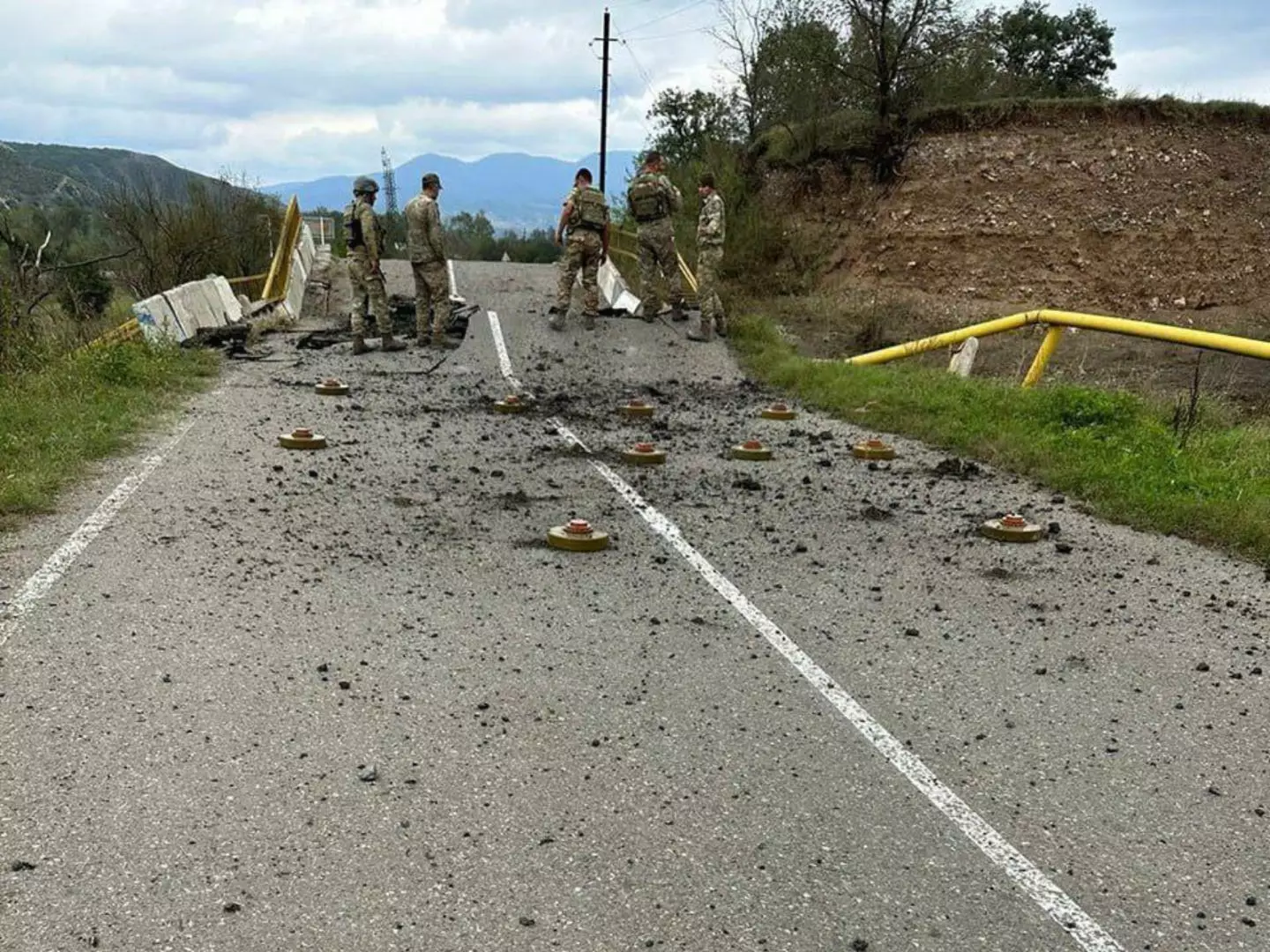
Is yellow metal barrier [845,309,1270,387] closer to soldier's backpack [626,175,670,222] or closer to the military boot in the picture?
soldier's backpack [626,175,670,222]

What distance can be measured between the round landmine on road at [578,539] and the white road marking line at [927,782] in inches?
18.8

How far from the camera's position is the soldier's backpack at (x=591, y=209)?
1548 centimetres

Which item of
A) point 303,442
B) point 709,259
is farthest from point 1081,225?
point 303,442

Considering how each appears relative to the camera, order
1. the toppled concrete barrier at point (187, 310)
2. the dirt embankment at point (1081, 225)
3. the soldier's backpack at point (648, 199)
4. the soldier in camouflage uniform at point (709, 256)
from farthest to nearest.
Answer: the dirt embankment at point (1081, 225)
the soldier's backpack at point (648, 199)
the soldier in camouflage uniform at point (709, 256)
the toppled concrete barrier at point (187, 310)

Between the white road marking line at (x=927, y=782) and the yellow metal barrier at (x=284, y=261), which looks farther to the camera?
the yellow metal barrier at (x=284, y=261)

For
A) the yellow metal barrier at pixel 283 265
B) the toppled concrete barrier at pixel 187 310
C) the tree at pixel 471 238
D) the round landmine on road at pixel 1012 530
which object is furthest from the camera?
the tree at pixel 471 238

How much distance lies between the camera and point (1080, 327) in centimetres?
1087

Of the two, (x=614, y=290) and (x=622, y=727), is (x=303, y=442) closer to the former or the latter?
(x=622, y=727)

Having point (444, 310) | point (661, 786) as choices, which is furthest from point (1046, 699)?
point (444, 310)

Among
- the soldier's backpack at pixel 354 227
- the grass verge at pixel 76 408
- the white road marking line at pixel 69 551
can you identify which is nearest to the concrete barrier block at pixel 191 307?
the grass verge at pixel 76 408

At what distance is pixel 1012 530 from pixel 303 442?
5521 mm

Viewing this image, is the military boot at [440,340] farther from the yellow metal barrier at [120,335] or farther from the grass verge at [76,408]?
the yellow metal barrier at [120,335]

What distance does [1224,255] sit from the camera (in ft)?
88.6

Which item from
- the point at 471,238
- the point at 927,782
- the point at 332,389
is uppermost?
the point at 471,238
